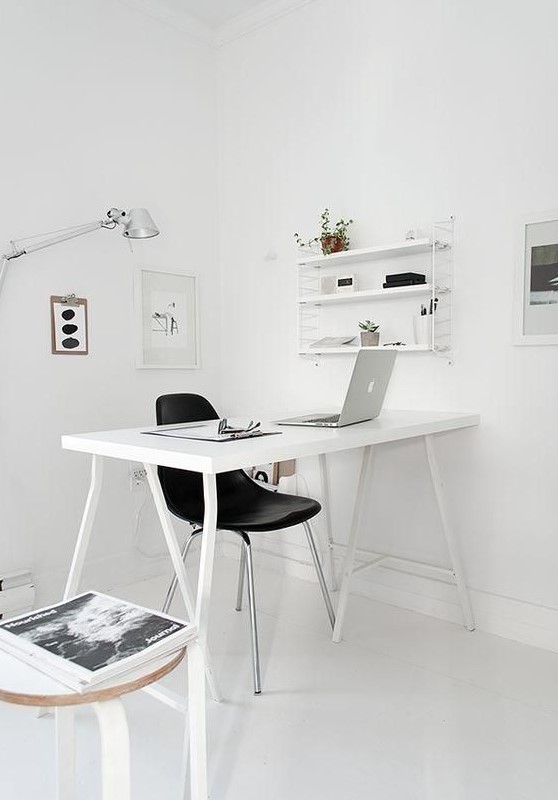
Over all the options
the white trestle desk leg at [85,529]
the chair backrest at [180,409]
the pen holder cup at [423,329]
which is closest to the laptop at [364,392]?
the pen holder cup at [423,329]

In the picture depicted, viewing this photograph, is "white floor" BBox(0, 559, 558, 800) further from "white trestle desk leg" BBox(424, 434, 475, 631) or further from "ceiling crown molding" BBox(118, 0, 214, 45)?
"ceiling crown molding" BBox(118, 0, 214, 45)

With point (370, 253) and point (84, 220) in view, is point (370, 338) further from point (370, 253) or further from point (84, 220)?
point (84, 220)

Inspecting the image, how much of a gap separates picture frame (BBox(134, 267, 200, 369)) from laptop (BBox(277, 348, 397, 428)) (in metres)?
1.08

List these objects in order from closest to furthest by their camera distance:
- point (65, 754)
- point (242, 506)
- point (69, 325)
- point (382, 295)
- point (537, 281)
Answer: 1. point (65, 754)
2. point (537, 281)
3. point (242, 506)
4. point (382, 295)
5. point (69, 325)

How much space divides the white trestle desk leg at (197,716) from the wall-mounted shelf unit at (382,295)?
1.65m

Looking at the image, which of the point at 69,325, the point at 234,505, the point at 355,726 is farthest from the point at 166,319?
the point at 355,726

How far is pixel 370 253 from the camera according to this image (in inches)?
101

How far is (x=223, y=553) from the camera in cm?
337

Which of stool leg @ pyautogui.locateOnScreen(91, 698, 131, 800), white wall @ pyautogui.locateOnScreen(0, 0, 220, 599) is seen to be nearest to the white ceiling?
white wall @ pyautogui.locateOnScreen(0, 0, 220, 599)

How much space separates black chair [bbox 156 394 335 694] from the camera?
203cm

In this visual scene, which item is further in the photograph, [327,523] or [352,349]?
[327,523]

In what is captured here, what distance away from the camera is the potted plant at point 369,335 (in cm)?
262

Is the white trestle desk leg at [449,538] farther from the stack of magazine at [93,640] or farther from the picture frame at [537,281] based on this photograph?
the stack of magazine at [93,640]

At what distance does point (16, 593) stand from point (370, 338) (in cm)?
178
